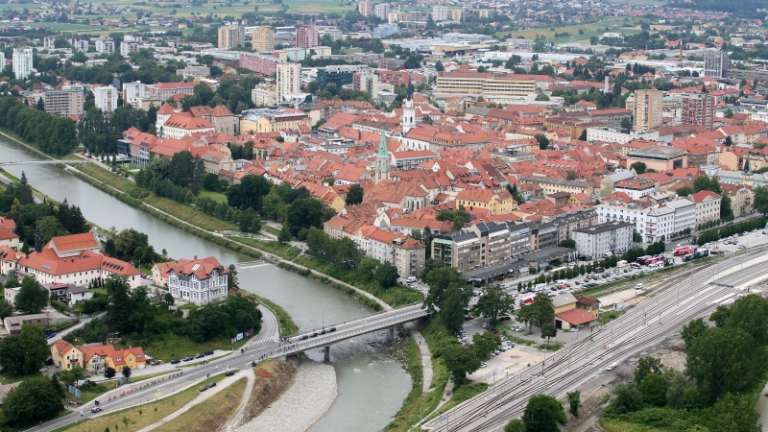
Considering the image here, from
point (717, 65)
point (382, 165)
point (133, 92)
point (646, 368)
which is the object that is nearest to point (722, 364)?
point (646, 368)

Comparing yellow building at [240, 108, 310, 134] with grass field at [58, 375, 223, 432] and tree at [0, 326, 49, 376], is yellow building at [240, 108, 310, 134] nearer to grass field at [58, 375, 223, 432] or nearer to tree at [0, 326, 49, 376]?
tree at [0, 326, 49, 376]

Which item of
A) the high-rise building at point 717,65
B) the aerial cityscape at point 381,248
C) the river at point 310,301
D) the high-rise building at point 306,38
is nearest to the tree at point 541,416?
the aerial cityscape at point 381,248

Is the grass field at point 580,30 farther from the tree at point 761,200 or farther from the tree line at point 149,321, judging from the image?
the tree line at point 149,321

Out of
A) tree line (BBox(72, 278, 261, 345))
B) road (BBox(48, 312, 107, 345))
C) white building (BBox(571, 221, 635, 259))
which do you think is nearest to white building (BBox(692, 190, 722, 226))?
white building (BBox(571, 221, 635, 259))

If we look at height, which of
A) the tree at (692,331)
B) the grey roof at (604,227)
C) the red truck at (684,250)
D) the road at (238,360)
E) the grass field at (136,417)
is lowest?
the grass field at (136,417)

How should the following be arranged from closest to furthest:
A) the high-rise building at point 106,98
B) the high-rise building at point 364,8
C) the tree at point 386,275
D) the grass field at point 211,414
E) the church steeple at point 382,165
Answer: the grass field at point 211,414 < the tree at point 386,275 < the church steeple at point 382,165 < the high-rise building at point 106,98 < the high-rise building at point 364,8

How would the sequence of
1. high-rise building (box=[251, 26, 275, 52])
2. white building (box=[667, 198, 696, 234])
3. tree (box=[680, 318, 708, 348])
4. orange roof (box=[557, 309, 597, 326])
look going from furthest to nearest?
high-rise building (box=[251, 26, 275, 52]) → white building (box=[667, 198, 696, 234]) → orange roof (box=[557, 309, 597, 326]) → tree (box=[680, 318, 708, 348])

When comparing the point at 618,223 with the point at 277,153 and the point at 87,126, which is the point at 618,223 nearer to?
the point at 277,153
